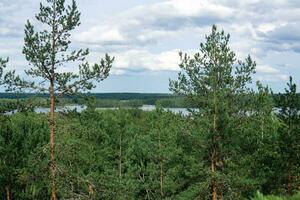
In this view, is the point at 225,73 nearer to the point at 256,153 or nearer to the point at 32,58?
the point at 256,153

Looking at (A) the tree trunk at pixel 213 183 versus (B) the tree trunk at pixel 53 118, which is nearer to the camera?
(B) the tree trunk at pixel 53 118

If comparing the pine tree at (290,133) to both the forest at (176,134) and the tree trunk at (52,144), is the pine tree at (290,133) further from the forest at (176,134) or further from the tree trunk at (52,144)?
the tree trunk at (52,144)

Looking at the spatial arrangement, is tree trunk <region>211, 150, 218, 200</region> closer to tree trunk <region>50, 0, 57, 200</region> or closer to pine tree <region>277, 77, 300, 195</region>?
pine tree <region>277, 77, 300, 195</region>

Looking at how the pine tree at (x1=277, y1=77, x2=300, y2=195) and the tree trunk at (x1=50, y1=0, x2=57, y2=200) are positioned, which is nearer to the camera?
the tree trunk at (x1=50, y1=0, x2=57, y2=200)

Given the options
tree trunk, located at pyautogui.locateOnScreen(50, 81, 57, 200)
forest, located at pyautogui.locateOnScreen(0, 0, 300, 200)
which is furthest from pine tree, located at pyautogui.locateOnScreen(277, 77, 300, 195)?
tree trunk, located at pyautogui.locateOnScreen(50, 81, 57, 200)

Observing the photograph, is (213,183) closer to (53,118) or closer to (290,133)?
(290,133)

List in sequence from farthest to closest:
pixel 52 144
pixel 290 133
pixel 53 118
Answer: pixel 290 133 < pixel 53 118 < pixel 52 144

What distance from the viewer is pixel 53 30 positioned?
59.5 ft

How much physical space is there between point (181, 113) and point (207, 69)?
285cm

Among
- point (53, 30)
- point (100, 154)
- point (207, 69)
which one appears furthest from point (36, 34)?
point (100, 154)

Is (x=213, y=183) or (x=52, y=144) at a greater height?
(x=52, y=144)

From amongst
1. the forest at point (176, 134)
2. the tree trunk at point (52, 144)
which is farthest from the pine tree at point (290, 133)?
the tree trunk at point (52, 144)

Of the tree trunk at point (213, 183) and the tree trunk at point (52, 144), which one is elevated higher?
the tree trunk at point (52, 144)

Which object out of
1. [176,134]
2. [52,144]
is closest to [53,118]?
[52,144]
